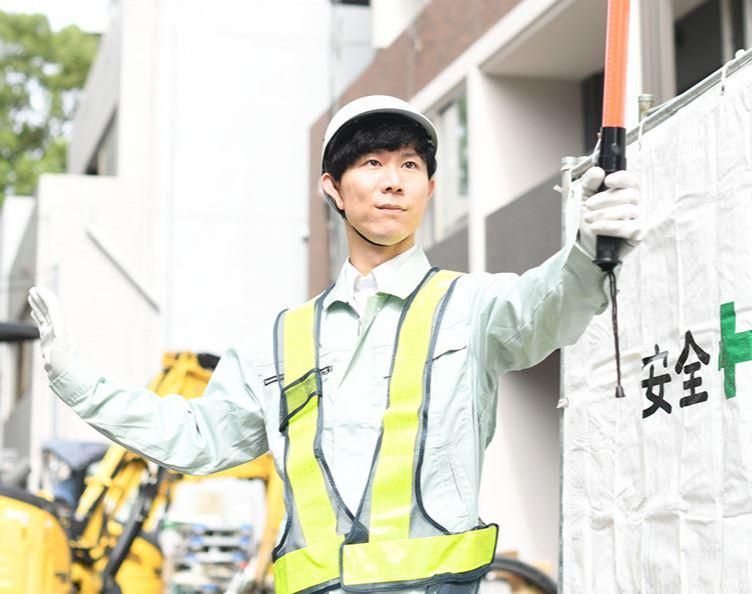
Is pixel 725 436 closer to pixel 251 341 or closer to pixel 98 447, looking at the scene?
pixel 251 341

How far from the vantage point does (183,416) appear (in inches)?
150

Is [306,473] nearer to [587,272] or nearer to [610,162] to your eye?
[587,272]

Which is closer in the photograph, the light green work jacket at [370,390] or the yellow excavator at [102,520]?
the light green work jacket at [370,390]

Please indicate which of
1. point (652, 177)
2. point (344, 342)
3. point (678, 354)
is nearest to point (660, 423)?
point (678, 354)

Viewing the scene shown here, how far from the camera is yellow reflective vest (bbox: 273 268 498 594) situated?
3.42 m

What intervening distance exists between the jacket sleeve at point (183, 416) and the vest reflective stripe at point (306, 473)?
15cm

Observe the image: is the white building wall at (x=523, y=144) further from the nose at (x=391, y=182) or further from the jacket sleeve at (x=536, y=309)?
the jacket sleeve at (x=536, y=309)

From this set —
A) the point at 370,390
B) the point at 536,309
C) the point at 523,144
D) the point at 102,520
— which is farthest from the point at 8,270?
the point at 536,309

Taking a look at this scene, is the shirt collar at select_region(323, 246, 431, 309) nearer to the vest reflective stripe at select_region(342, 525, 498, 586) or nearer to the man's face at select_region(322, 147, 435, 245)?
the man's face at select_region(322, 147, 435, 245)

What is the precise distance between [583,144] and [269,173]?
32.0 ft

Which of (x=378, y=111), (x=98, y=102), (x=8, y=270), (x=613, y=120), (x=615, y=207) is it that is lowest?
(x=615, y=207)

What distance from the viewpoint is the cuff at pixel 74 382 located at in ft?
11.9

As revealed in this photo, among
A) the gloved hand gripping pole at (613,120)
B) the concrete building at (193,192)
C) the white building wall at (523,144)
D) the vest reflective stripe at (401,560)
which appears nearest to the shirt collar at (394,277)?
the vest reflective stripe at (401,560)

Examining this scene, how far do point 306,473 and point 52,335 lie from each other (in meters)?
0.70
